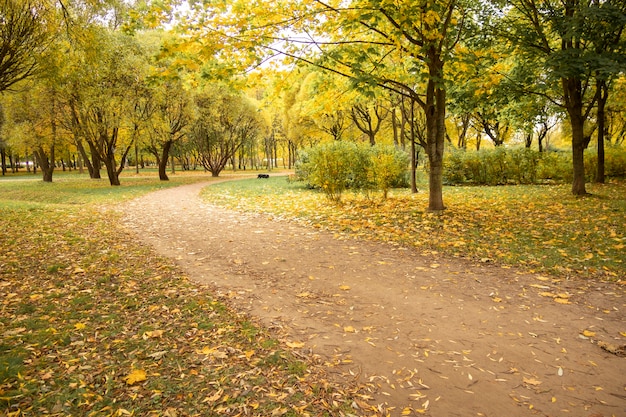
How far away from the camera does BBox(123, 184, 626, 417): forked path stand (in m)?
2.93

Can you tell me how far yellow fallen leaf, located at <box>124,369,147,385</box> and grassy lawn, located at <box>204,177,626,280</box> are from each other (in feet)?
17.6

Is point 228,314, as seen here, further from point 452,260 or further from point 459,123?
point 459,123

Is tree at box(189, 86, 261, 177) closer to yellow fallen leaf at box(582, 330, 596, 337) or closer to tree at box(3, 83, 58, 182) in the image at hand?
tree at box(3, 83, 58, 182)

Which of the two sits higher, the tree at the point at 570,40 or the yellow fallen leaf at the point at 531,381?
the tree at the point at 570,40

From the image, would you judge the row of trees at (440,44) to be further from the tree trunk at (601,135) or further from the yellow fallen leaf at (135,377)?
the yellow fallen leaf at (135,377)

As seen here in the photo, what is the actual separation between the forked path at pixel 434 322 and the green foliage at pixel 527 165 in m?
14.5

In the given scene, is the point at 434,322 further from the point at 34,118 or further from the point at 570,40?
the point at 34,118

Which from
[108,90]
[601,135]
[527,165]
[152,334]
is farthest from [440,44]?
[108,90]

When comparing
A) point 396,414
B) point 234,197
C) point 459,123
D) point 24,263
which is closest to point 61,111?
point 234,197

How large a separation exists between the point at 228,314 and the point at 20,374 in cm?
200

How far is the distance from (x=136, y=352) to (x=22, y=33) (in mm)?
11676

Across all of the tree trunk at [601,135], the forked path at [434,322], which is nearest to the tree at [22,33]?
the forked path at [434,322]

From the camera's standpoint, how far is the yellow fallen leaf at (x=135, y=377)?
3059 mm

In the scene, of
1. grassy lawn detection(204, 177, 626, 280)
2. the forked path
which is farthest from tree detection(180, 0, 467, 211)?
the forked path
